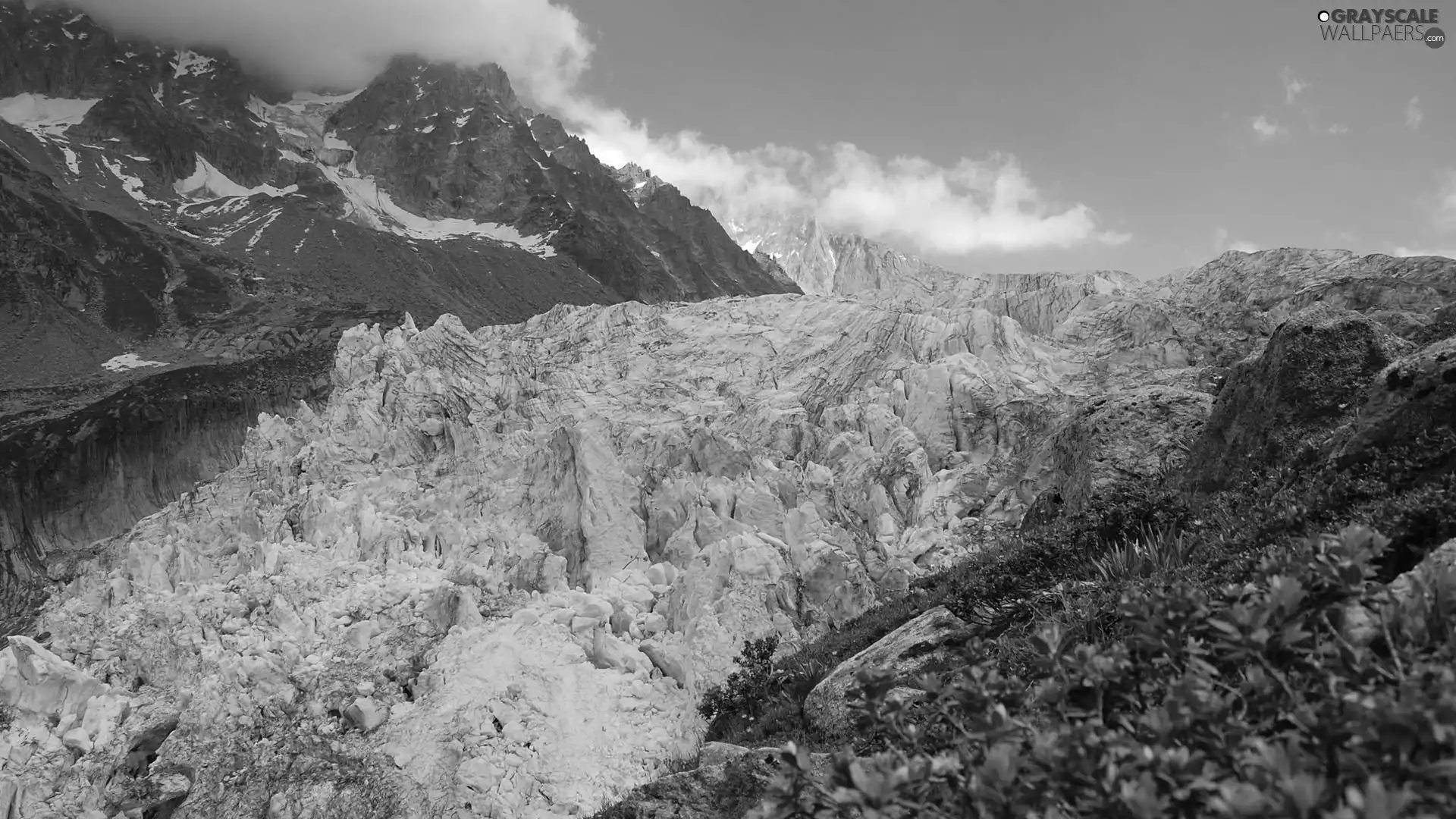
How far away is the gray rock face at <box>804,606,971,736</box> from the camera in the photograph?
30.5ft

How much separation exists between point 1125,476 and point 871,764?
13.2m

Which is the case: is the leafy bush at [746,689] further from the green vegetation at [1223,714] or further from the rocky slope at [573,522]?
the green vegetation at [1223,714]

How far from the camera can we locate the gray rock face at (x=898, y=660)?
366 inches

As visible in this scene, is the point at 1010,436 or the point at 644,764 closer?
the point at 644,764

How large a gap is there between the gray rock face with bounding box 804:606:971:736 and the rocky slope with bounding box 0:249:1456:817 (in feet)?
16.6

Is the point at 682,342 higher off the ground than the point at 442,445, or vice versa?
the point at 682,342

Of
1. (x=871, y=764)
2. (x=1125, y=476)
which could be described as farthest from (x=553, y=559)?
(x=871, y=764)

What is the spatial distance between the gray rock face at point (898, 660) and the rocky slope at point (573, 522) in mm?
5072

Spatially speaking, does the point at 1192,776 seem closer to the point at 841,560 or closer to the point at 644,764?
the point at 644,764

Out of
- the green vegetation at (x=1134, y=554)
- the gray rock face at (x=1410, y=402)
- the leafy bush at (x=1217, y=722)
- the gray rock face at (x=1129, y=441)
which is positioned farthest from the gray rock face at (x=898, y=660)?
the gray rock face at (x=1129, y=441)

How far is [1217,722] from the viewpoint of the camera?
329cm

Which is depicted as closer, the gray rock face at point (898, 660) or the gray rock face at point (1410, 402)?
the gray rock face at point (1410, 402)

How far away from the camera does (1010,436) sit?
43.2 metres

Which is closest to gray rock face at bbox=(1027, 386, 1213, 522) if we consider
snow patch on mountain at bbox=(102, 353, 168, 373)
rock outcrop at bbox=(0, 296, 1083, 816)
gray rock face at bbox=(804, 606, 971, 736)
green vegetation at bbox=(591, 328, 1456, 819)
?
gray rock face at bbox=(804, 606, 971, 736)
